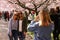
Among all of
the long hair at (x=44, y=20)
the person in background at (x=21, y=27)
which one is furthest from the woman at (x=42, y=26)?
the person in background at (x=21, y=27)

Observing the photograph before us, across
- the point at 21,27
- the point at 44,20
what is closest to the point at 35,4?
the point at 21,27

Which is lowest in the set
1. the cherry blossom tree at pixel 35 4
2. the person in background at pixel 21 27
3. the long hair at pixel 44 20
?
the person in background at pixel 21 27

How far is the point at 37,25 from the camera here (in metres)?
7.94

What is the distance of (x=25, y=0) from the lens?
21.6m

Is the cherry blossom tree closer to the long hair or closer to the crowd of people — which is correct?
the crowd of people

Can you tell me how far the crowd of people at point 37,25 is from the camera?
7.96m

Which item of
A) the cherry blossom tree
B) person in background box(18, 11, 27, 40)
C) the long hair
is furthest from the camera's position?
the cherry blossom tree

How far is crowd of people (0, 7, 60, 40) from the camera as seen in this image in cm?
796

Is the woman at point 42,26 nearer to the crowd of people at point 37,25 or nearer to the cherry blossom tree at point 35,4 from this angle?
the crowd of people at point 37,25

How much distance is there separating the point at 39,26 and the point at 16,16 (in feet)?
9.97

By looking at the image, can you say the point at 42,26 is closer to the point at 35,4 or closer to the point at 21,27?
the point at 21,27

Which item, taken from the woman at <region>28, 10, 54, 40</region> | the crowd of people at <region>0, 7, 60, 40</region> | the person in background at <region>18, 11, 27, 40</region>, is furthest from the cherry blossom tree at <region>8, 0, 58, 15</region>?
the woman at <region>28, 10, 54, 40</region>

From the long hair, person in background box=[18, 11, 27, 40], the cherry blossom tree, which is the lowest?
A: person in background box=[18, 11, 27, 40]

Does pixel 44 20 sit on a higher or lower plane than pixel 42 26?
higher
